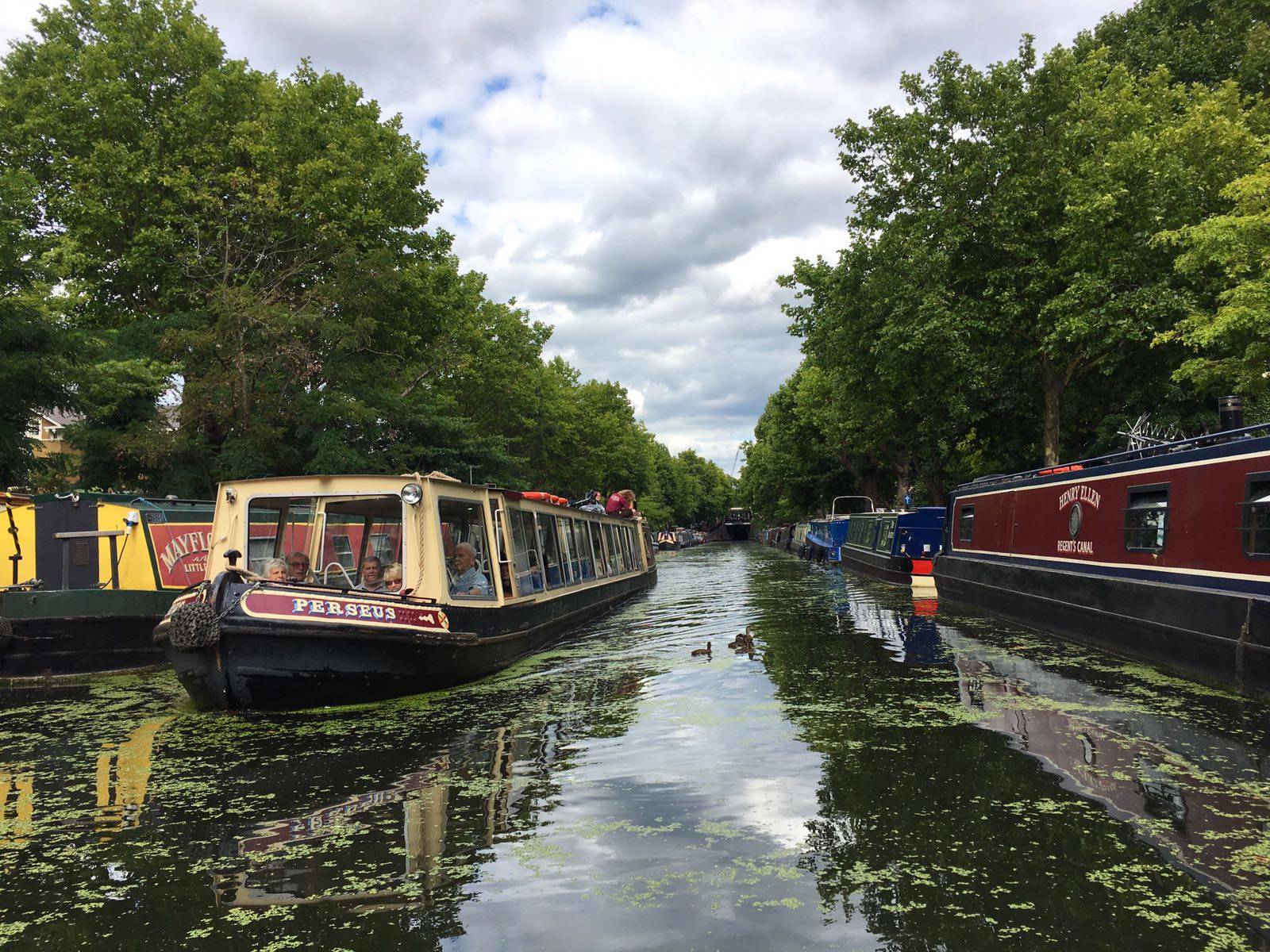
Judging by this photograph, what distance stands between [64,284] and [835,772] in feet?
76.0

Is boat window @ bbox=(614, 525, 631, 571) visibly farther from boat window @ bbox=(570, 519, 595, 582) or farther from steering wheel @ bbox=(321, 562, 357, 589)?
steering wheel @ bbox=(321, 562, 357, 589)

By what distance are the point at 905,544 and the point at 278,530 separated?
19.7 metres

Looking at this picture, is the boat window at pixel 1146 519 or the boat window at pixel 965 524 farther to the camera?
the boat window at pixel 965 524

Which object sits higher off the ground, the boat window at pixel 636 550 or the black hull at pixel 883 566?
the boat window at pixel 636 550

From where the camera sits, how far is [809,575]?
32.7 meters

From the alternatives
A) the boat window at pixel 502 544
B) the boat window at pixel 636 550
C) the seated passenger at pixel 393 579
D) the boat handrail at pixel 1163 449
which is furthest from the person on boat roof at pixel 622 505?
the seated passenger at pixel 393 579

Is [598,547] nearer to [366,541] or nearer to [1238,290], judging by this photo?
[366,541]

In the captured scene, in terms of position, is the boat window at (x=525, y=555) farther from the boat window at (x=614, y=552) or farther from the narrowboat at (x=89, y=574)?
the boat window at (x=614, y=552)

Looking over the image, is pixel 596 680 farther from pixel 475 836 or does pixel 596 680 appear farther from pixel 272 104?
pixel 272 104

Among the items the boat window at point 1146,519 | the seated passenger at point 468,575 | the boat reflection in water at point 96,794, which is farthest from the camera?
the seated passenger at point 468,575

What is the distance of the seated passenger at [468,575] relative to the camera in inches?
431

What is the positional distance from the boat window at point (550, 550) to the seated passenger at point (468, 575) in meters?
3.23

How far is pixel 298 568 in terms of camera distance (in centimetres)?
1037

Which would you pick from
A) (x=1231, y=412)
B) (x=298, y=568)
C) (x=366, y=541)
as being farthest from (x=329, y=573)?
(x=1231, y=412)
